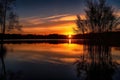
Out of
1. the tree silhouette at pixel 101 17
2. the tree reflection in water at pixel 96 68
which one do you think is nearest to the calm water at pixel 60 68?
the tree reflection in water at pixel 96 68

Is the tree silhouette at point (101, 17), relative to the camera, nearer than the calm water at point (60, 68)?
No

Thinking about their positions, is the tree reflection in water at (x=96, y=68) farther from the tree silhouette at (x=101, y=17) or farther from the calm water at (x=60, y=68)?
the tree silhouette at (x=101, y=17)

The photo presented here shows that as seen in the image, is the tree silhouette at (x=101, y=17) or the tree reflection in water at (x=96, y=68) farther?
the tree silhouette at (x=101, y=17)

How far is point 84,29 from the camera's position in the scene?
58.8 metres

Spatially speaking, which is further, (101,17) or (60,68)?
(101,17)

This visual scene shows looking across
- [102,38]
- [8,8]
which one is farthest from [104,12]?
[8,8]

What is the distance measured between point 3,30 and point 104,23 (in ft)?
76.2

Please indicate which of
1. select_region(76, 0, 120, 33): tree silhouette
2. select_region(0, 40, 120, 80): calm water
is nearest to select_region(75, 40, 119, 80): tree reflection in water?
select_region(0, 40, 120, 80): calm water

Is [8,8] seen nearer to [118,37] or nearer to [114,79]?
[114,79]

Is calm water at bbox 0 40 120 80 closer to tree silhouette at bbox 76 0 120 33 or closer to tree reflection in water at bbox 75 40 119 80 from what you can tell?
tree reflection in water at bbox 75 40 119 80

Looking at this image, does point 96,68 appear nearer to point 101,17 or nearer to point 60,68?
point 60,68

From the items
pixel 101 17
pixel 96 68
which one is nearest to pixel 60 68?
pixel 96 68

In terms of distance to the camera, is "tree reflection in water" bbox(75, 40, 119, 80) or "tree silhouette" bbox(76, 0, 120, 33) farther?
"tree silhouette" bbox(76, 0, 120, 33)

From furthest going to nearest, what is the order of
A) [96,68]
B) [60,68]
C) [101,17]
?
1. [101,17]
2. [60,68]
3. [96,68]
